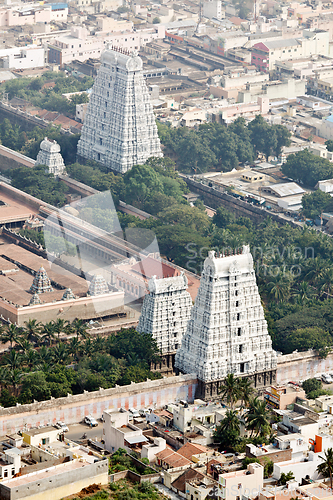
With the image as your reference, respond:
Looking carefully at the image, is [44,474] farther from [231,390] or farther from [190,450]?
[231,390]

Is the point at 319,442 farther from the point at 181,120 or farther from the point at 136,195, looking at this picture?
the point at 181,120

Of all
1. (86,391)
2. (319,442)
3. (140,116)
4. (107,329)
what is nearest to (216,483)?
(319,442)

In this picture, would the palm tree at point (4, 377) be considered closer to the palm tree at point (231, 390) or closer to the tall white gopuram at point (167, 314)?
the tall white gopuram at point (167, 314)

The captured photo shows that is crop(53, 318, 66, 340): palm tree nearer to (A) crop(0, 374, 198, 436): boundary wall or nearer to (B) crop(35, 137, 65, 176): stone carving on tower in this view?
(A) crop(0, 374, 198, 436): boundary wall

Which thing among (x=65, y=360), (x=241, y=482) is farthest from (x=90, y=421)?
(x=241, y=482)

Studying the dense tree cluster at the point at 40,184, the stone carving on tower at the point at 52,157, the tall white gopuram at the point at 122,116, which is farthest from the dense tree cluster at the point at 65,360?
the stone carving on tower at the point at 52,157

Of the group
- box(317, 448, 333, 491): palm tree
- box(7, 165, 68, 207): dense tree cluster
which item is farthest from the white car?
box(7, 165, 68, 207): dense tree cluster
